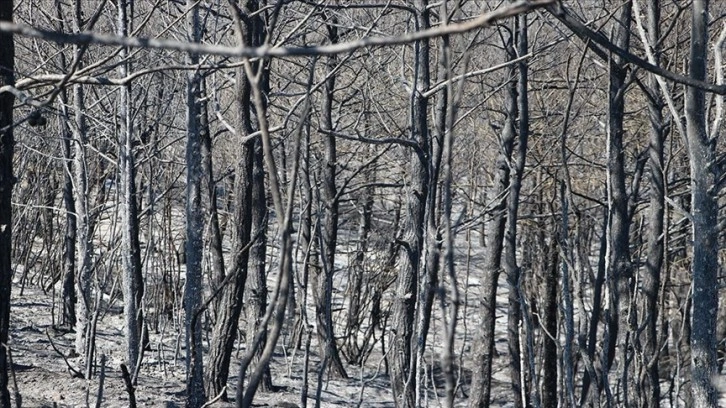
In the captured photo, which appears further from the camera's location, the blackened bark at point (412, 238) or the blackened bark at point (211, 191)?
the blackened bark at point (211, 191)

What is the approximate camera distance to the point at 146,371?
1016 cm

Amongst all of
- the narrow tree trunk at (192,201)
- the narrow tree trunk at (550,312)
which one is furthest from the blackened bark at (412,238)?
the narrow tree trunk at (550,312)

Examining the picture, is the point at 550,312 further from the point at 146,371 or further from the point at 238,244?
the point at 238,244

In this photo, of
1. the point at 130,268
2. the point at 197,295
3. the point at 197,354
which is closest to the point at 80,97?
the point at 130,268

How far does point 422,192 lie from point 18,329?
20.1 feet

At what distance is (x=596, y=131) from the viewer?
15500mm

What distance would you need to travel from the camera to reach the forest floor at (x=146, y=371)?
6.95m

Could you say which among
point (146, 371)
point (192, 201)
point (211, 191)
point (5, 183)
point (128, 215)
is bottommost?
point (146, 371)

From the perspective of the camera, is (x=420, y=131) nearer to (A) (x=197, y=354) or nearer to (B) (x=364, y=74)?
(A) (x=197, y=354)

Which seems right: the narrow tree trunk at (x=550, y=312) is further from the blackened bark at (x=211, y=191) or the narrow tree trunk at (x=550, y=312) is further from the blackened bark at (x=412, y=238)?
the blackened bark at (x=412, y=238)

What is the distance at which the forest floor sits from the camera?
22.8 feet

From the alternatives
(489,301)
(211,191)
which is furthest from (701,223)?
(489,301)

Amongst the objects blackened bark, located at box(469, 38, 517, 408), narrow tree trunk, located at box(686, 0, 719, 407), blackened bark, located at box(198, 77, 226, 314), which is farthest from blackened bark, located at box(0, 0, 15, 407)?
blackened bark, located at box(469, 38, 517, 408)

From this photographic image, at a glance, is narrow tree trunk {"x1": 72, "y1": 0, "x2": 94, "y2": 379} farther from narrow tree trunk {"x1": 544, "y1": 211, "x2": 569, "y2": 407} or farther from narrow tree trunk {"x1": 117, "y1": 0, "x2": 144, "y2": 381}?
narrow tree trunk {"x1": 544, "y1": 211, "x2": 569, "y2": 407}
